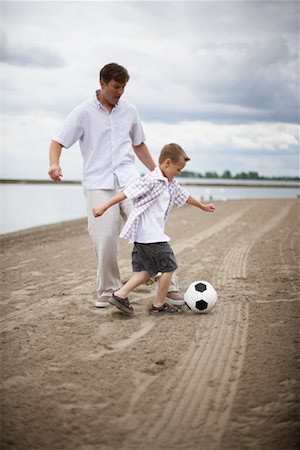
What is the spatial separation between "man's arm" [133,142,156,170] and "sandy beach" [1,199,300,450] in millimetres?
1647

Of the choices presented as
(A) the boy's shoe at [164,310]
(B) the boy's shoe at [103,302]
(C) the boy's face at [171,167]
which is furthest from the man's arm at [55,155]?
(A) the boy's shoe at [164,310]

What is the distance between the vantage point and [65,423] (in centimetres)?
296

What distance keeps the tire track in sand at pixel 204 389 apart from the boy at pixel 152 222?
768 mm

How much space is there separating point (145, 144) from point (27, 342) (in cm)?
275

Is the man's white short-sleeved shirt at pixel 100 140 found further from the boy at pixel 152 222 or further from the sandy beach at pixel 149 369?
the sandy beach at pixel 149 369

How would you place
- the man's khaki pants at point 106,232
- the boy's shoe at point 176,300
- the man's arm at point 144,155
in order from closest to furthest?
the man's khaki pants at point 106,232
the boy's shoe at point 176,300
the man's arm at point 144,155

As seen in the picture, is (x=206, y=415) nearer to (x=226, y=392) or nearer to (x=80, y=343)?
(x=226, y=392)

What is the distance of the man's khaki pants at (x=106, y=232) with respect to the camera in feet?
17.9

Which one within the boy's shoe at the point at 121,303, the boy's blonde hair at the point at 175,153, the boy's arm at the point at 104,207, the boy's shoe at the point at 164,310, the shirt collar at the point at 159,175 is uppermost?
the boy's blonde hair at the point at 175,153

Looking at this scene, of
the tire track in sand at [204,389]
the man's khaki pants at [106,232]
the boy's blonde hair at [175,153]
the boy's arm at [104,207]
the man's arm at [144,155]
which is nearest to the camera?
the tire track in sand at [204,389]

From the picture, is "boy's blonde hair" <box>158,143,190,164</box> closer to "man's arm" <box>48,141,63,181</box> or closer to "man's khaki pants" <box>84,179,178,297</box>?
"man's khaki pants" <box>84,179,178,297</box>

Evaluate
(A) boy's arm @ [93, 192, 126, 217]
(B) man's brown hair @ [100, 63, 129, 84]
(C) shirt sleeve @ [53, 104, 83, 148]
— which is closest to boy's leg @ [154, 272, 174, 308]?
(A) boy's arm @ [93, 192, 126, 217]

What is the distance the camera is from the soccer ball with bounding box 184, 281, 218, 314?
5301mm

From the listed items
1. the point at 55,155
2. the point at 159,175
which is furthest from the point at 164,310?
the point at 55,155
